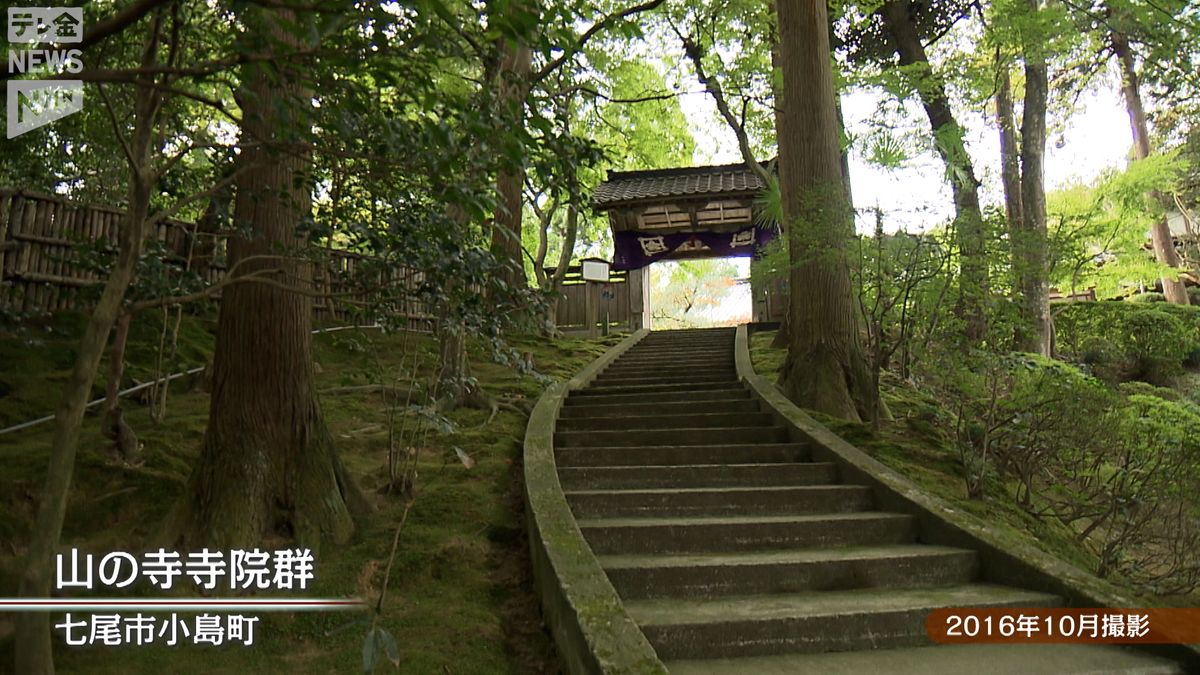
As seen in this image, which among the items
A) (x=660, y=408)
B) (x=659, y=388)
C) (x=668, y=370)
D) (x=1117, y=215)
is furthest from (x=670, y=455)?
(x=1117, y=215)

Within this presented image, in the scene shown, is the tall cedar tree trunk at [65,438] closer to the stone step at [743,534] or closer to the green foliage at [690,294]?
the stone step at [743,534]

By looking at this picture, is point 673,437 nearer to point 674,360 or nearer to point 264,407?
point 264,407

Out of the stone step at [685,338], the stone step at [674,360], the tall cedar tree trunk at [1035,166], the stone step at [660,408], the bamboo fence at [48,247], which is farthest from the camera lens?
the stone step at [685,338]

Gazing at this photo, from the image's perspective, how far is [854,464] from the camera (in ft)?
17.9

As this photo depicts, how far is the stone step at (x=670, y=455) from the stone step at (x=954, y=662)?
277 cm

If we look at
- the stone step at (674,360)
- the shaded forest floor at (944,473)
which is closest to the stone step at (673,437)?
the shaded forest floor at (944,473)

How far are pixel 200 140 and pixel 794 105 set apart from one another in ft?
20.5

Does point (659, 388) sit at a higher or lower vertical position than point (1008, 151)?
lower

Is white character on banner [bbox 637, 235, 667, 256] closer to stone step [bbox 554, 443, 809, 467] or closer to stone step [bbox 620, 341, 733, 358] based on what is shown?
stone step [bbox 620, 341, 733, 358]

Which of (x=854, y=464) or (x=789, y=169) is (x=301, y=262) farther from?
(x=789, y=169)

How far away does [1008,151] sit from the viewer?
12.6m

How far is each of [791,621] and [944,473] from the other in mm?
3177

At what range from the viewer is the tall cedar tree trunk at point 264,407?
423 cm

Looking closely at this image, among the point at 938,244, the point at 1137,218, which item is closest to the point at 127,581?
the point at 938,244
